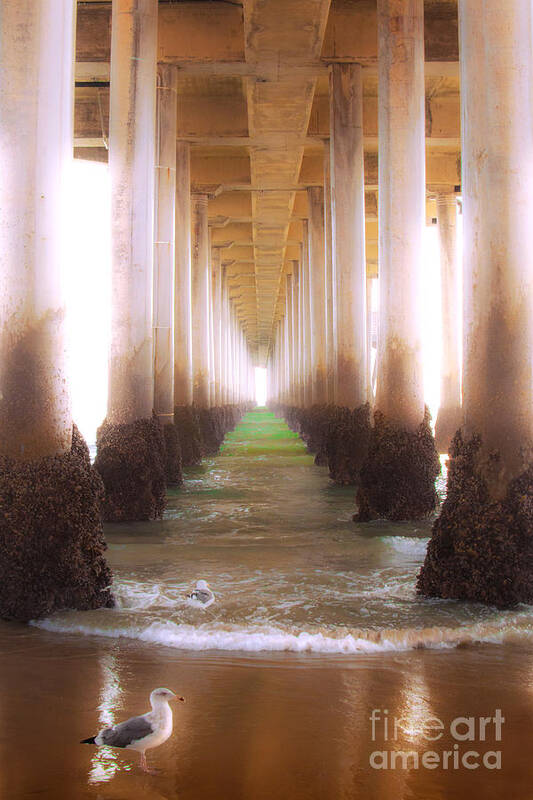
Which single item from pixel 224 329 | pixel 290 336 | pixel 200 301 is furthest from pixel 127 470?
pixel 290 336

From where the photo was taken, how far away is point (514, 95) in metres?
5.66

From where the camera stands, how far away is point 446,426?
1948 cm

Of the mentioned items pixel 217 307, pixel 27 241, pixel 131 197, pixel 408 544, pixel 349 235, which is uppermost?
pixel 217 307

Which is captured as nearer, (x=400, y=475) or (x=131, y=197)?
(x=400, y=475)

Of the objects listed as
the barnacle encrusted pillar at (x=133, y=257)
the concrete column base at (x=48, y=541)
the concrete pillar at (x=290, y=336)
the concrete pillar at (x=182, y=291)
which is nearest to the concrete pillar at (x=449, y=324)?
the concrete pillar at (x=182, y=291)

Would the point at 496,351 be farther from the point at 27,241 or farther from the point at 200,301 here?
the point at 200,301

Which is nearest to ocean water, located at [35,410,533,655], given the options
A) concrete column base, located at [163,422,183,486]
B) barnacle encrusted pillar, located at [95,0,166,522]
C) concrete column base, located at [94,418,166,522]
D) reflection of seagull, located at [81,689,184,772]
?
concrete column base, located at [94,418,166,522]

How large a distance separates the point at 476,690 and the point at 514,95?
4.14 metres

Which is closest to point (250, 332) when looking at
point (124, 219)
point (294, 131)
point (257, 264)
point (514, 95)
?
point (257, 264)

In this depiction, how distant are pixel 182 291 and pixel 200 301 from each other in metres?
5.13

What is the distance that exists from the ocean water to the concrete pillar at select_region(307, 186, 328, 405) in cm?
1173

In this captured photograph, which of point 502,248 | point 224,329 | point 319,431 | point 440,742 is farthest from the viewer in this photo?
point 224,329

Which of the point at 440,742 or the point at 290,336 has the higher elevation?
the point at 290,336

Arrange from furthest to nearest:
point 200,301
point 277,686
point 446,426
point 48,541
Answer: point 200,301
point 446,426
point 48,541
point 277,686
